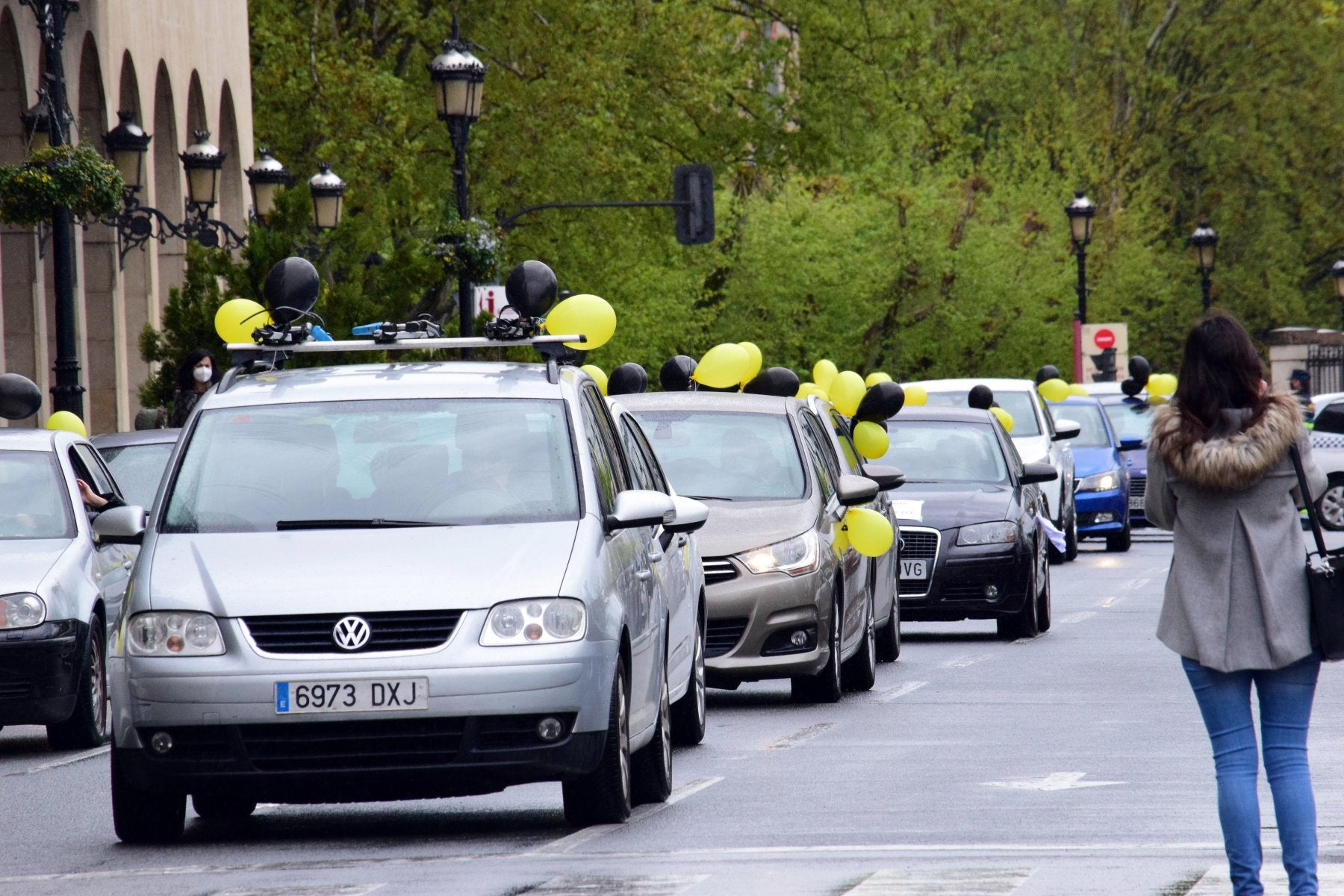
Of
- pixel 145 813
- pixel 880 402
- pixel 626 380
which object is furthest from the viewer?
pixel 880 402

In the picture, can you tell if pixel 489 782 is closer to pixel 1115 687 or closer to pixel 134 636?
pixel 134 636

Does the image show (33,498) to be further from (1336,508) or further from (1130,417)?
(1336,508)

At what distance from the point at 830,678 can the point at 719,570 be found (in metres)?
0.93

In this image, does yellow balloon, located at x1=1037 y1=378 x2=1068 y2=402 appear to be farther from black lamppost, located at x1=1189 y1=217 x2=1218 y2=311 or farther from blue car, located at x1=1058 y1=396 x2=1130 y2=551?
black lamppost, located at x1=1189 y1=217 x2=1218 y2=311

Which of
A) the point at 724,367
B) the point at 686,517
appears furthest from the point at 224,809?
the point at 724,367

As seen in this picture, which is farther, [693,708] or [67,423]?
[67,423]

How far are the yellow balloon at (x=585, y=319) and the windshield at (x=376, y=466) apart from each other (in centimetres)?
326

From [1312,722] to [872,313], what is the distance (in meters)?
47.3

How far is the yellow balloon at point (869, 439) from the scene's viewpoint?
19.7 meters

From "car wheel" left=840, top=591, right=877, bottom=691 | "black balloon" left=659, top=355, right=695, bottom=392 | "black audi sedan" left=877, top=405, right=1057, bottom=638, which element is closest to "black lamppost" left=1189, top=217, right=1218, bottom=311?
"black audi sedan" left=877, top=405, right=1057, bottom=638

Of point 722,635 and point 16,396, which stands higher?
point 16,396

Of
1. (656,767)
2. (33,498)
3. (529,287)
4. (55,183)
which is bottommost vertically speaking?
(656,767)

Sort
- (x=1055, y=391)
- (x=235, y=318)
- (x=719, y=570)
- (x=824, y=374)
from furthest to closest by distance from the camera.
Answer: (x=1055, y=391) → (x=824, y=374) → (x=719, y=570) → (x=235, y=318)

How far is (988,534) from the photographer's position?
2009 cm
